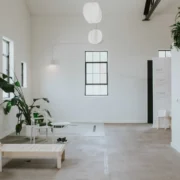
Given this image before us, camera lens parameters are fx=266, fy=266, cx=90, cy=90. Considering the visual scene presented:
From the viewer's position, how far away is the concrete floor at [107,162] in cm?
369

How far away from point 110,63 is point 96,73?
61 centimetres

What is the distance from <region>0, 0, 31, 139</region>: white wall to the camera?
660 centimetres

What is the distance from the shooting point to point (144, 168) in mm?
4012

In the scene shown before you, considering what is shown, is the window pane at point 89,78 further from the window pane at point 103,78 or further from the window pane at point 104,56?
the window pane at point 104,56

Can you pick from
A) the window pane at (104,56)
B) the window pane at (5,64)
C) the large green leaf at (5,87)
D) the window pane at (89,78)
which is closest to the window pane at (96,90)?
the window pane at (89,78)

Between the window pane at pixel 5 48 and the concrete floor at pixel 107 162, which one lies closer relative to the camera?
the concrete floor at pixel 107 162

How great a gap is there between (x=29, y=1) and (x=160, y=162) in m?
6.76

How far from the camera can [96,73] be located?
949 cm

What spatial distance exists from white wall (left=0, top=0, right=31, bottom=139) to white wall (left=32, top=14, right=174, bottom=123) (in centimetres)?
56

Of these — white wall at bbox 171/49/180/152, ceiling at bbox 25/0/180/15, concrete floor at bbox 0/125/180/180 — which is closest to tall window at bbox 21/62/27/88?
ceiling at bbox 25/0/180/15

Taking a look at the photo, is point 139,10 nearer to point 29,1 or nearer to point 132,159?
point 29,1

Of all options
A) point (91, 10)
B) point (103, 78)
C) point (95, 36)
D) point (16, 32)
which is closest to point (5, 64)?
point (16, 32)

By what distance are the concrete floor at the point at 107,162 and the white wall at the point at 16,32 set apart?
2.54ft

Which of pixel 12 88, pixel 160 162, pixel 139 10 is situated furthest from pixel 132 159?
pixel 139 10
